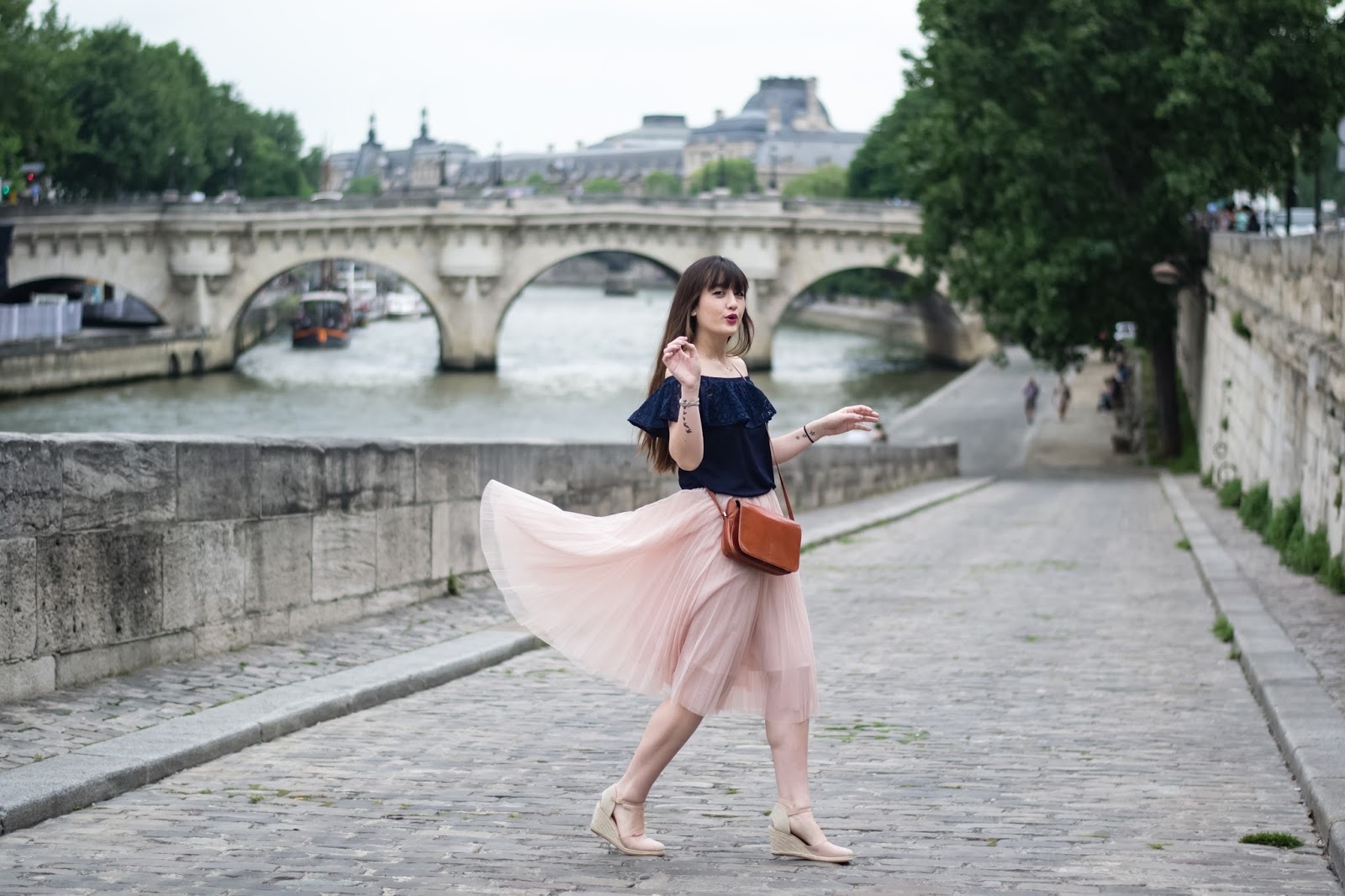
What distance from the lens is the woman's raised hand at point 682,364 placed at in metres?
4.42

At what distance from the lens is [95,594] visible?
637 centimetres

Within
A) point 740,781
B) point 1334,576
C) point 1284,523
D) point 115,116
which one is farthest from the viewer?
point 115,116

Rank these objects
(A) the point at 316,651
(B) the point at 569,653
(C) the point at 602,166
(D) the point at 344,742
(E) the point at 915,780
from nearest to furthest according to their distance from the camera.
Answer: (B) the point at 569,653
(E) the point at 915,780
(D) the point at 344,742
(A) the point at 316,651
(C) the point at 602,166

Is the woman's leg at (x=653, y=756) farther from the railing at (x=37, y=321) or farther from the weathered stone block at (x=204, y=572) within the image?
the railing at (x=37, y=321)

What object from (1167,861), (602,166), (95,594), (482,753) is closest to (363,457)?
(95,594)

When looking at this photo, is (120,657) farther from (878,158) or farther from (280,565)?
(878,158)

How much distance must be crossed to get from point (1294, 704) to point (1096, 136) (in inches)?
932

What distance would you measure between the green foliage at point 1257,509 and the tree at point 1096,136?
1153 centimetres

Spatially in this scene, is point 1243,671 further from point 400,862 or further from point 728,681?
point 400,862

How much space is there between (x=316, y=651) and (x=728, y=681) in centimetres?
339

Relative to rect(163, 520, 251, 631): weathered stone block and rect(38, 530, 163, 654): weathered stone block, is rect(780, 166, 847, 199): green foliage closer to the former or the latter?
rect(163, 520, 251, 631): weathered stone block

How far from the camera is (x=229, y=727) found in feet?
19.2

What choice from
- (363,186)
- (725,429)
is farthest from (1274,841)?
(363,186)

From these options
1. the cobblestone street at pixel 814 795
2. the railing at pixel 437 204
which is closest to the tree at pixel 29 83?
the railing at pixel 437 204
